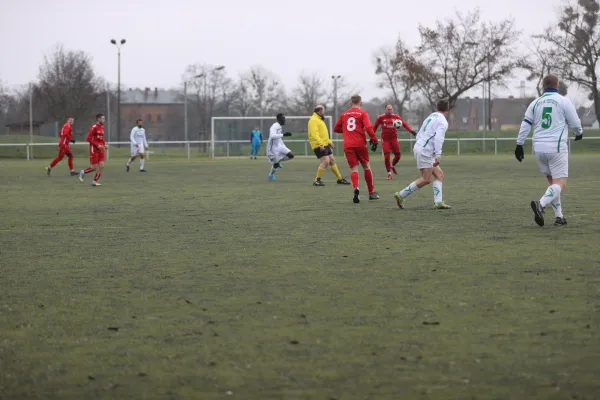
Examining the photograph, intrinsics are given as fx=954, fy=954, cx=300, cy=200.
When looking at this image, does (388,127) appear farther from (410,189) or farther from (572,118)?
(572,118)

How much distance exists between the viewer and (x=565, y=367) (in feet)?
15.8

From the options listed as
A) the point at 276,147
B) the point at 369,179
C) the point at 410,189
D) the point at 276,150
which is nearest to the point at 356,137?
the point at 369,179

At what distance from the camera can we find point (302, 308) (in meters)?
6.53

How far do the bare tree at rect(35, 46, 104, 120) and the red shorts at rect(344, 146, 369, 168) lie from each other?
55.9 m

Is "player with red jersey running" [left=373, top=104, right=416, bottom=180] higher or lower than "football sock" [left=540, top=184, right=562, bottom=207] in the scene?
higher

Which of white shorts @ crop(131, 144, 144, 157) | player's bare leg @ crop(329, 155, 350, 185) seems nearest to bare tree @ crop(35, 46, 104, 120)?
white shorts @ crop(131, 144, 144, 157)

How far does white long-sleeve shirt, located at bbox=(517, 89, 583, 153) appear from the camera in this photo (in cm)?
1165

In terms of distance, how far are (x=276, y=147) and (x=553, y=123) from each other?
50.3ft

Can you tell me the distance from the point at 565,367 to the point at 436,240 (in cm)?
579

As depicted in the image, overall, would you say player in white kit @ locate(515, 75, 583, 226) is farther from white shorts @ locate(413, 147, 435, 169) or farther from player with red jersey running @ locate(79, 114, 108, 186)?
player with red jersey running @ locate(79, 114, 108, 186)

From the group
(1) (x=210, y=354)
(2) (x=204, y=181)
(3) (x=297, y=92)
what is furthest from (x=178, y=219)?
(3) (x=297, y=92)

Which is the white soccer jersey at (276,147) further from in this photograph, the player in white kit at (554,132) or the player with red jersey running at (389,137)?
the player in white kit at (554,132)

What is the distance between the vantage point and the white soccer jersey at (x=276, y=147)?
87.1 feet

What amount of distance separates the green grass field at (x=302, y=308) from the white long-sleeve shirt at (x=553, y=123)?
1.02m
